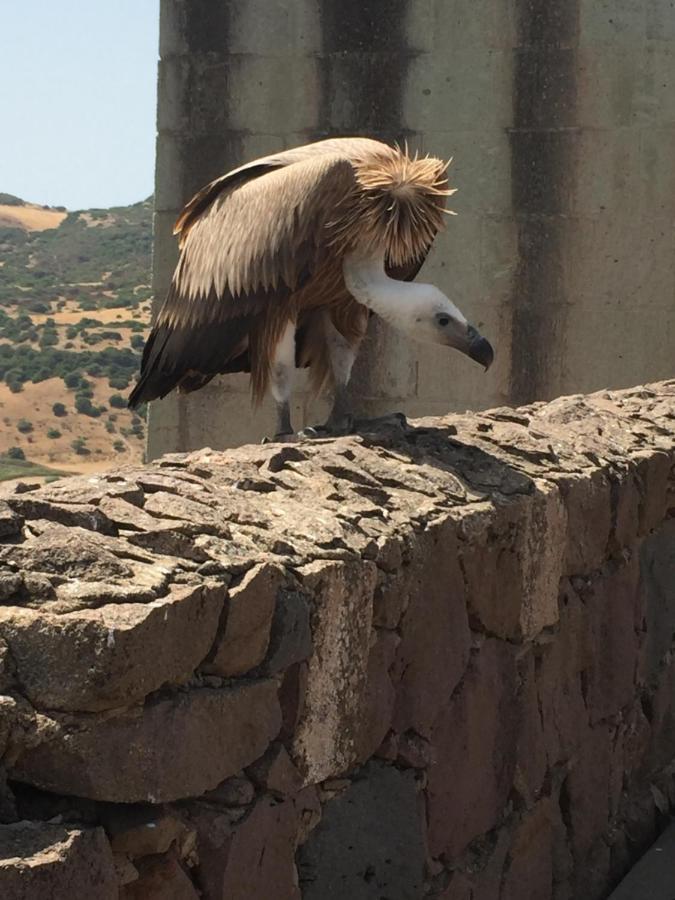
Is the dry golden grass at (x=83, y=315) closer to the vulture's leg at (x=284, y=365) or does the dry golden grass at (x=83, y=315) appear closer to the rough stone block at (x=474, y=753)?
the vulture's leg at (x=284, y=365)

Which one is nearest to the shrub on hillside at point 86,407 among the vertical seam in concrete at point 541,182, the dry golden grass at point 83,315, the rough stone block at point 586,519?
the dry golden grass at point 83,315

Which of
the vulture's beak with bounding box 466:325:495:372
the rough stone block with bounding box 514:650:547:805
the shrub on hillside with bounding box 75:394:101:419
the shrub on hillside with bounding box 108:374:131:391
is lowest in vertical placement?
the shrub on hillside with bounding box 75:394:101:419

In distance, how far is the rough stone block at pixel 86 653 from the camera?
83.6 inches

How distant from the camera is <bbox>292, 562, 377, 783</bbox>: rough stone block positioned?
274 centimetres

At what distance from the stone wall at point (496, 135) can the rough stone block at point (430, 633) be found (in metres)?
5.31

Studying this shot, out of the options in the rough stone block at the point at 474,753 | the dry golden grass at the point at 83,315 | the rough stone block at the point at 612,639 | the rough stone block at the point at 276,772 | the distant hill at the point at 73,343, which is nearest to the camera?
the rough stone block at the point at 276,772

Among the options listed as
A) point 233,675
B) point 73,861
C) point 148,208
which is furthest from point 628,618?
point 148,208

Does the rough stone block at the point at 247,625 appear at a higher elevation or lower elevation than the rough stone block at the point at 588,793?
higher

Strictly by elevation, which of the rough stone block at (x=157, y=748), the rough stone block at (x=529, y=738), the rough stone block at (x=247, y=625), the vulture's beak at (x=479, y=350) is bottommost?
the rough stone block at (x=529, y=738)

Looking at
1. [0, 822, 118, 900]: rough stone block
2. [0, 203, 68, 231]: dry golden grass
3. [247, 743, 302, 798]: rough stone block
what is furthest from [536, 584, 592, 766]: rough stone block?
[0, 203, 68, 231]: dry golden grass

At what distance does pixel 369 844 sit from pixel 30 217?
242 feet

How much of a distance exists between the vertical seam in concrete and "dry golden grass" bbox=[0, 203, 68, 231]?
6315cm

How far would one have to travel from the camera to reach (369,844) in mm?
3021

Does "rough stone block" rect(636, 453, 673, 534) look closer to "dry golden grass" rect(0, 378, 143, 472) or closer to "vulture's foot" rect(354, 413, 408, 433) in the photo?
"vulture's foot" rect(354, 413, 408, 433)
